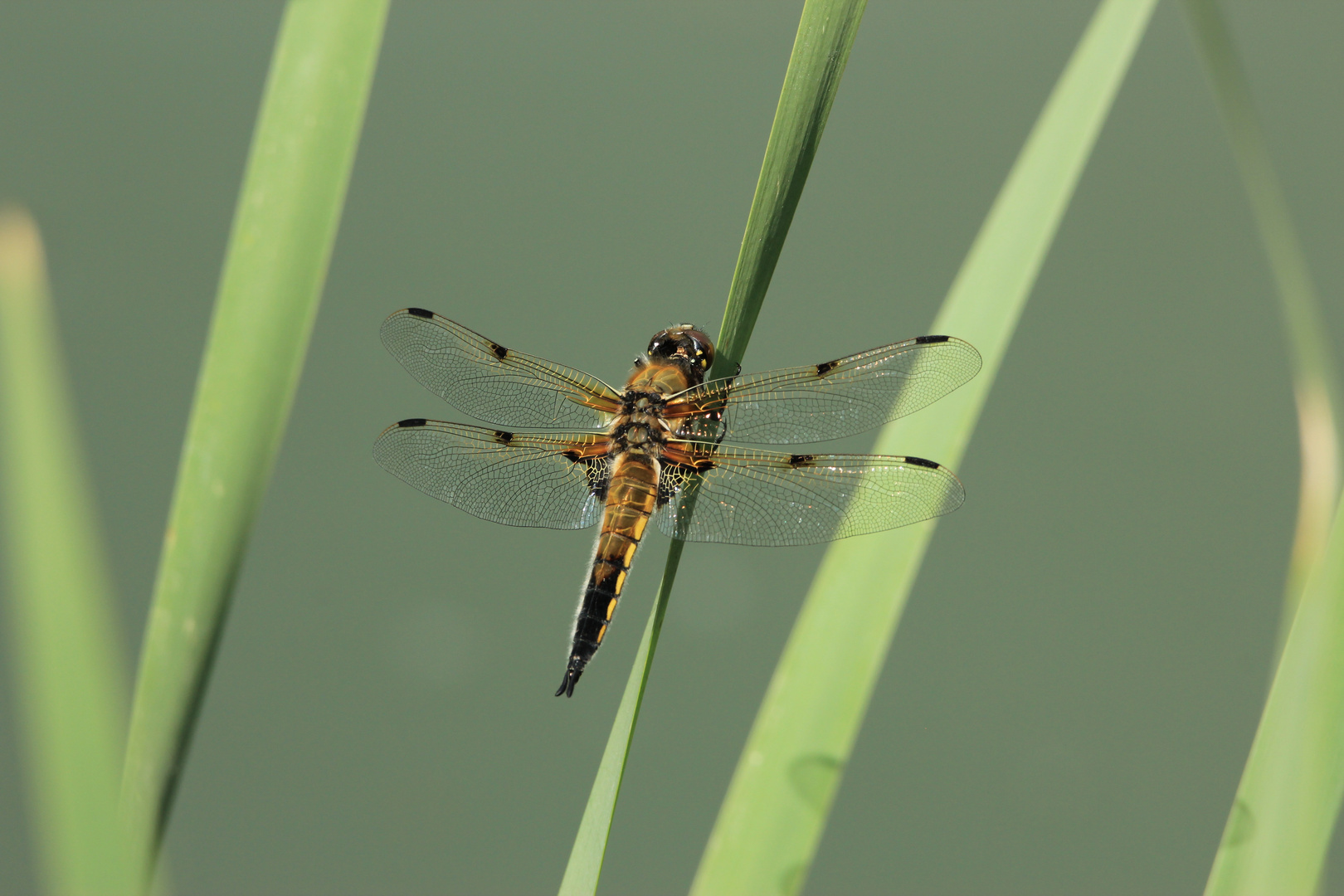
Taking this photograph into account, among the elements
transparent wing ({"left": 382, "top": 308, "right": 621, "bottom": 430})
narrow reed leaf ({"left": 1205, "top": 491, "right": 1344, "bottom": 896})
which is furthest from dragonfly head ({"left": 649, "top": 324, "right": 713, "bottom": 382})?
narrow reed leaf ({"left": 1205, "top": 491, "right": 1344, "bottom": 896})

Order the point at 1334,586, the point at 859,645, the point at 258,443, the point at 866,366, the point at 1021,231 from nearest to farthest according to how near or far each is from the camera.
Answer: the point at 1334,586, the point at 258,443, the point at 859,645, the point at 1021,231, the point at 866,366

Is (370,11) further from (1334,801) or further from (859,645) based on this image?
(1334,801)

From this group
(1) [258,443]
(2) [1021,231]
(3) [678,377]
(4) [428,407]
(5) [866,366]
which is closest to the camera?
(1) [258,443]

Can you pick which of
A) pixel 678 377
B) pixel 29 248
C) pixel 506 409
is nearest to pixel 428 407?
pixel 506 409

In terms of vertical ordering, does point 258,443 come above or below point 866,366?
below

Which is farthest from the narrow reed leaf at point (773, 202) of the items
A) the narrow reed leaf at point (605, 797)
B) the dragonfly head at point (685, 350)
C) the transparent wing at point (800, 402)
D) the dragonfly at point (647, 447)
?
the dragonfly head at point (685, 350)
